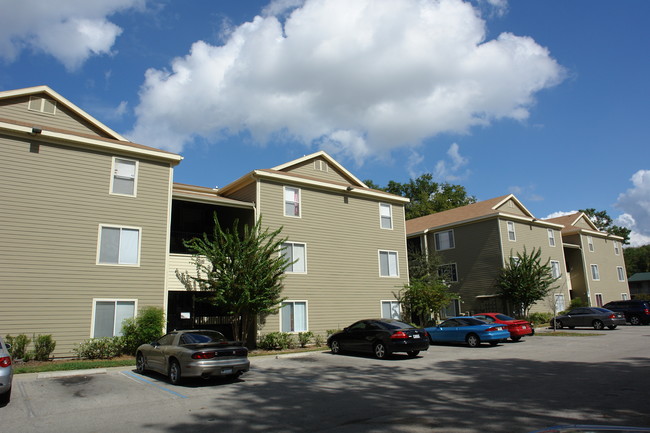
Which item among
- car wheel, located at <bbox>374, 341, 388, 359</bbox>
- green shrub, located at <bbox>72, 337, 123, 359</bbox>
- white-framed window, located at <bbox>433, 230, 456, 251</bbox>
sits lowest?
car wheel, located at <bbox>374, 341, 388, 359</bbox>

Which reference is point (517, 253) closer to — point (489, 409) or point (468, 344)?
point (468, 344)

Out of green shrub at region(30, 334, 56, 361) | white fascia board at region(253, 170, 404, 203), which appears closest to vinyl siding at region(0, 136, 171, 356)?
green shrub at region(30, 334, 56, 361)

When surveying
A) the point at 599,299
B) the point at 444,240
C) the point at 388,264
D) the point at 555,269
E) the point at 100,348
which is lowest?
the point at 100,348

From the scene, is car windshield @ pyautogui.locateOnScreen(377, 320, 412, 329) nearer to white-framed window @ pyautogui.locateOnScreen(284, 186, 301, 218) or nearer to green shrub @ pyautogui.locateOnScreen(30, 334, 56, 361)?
white-framed window @ pyautogui.locateOnScreen(284, 186, 301, 218)

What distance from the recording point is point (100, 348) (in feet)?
52.6

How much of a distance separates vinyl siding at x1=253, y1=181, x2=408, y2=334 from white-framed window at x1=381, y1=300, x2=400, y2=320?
0.29 metres

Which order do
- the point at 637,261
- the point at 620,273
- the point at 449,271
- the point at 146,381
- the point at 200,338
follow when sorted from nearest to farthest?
the point at 200,338
the point at 146,381
the point at 449,271
the point at 620,273
the point at 637,261

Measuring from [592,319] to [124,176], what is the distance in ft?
88.4

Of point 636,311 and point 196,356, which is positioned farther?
point 636,311

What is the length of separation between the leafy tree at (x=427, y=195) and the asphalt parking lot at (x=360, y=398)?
43.9 metres

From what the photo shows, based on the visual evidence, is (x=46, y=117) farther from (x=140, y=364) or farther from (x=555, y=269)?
(x=555, y=269)

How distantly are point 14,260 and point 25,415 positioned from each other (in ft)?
29.4

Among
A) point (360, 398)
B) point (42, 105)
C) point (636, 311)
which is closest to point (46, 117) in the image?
point (42, 105)

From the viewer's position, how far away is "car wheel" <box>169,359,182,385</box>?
11.3m
